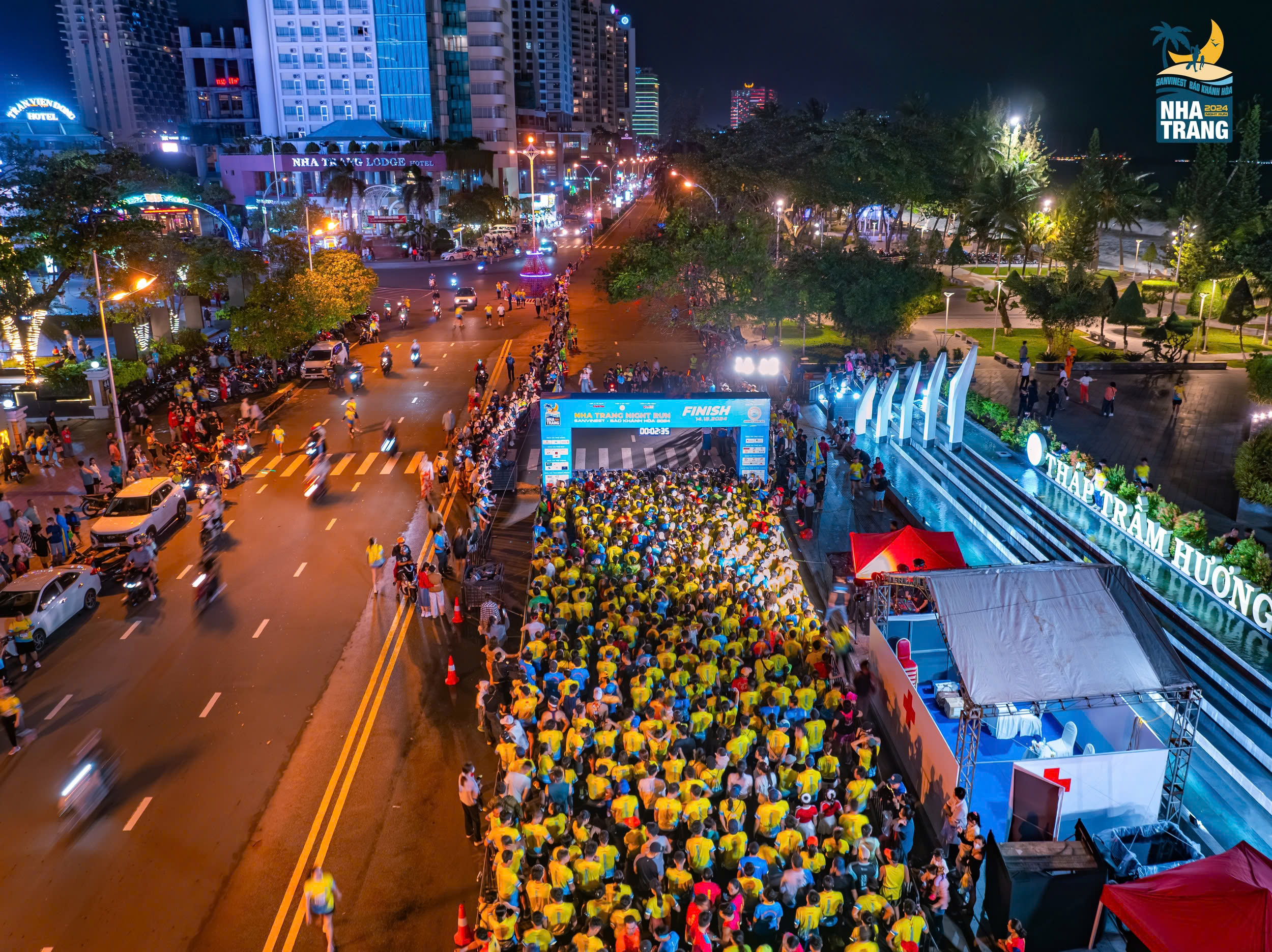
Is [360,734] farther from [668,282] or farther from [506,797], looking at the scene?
[668,282]

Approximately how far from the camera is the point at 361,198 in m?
83.9

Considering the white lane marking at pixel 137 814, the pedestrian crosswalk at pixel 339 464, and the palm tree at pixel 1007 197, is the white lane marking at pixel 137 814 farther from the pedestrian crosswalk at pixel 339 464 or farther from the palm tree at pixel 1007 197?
the palm tree at pixel 1007 197

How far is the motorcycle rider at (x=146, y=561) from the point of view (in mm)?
19000

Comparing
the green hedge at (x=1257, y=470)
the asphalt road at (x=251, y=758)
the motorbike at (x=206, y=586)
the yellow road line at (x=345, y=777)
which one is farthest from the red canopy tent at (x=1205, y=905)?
the motorbike at (x=206, y=586)

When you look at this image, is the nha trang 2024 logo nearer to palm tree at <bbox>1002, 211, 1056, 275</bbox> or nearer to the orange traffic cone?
palm tree at <bbox>1002, 211, 1056, 275</bbox>

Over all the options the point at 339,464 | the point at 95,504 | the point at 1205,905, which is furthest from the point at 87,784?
the point at 339,464

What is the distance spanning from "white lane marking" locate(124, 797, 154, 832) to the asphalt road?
0.09ft

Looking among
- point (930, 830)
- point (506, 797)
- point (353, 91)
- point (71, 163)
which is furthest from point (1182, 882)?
point (353, 91)

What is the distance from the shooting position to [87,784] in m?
13.0

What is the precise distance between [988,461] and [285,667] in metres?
18.8

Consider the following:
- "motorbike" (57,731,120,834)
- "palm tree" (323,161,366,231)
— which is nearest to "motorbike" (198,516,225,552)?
"motorbike" (57,731,120,834)

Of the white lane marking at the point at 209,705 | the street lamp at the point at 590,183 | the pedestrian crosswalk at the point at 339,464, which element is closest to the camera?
the white lane marking at the point at 209,705

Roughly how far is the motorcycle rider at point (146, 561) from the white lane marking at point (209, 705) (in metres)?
4.80

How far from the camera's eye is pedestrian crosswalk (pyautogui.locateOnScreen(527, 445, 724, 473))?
25.0 m
